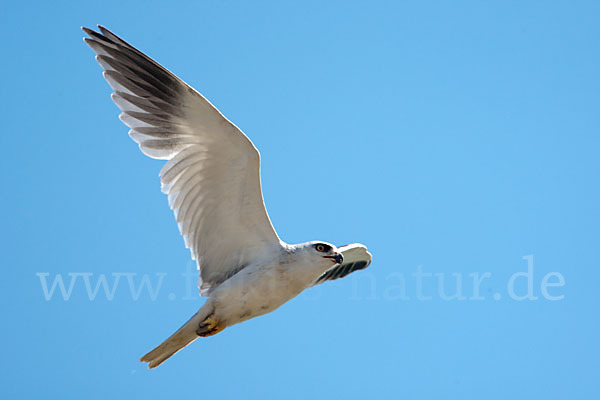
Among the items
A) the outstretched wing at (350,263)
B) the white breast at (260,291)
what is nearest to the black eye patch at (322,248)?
the white breast at (260,291)

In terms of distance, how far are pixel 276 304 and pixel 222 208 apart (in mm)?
1239

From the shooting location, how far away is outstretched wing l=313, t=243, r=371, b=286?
9719 mm

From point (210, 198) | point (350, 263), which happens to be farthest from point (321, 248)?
point (350, 263)

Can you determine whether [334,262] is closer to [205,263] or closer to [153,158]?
[205,263]

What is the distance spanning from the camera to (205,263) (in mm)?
8273

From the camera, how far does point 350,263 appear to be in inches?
393

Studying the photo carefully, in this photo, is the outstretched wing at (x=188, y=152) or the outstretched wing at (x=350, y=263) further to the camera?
the outstretched wing at (x=350, y=263)

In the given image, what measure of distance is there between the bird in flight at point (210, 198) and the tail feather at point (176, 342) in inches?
0.4

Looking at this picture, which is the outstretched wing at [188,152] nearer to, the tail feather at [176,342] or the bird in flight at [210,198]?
the bird in flight at [210,198]

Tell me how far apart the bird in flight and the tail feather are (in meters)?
0.01

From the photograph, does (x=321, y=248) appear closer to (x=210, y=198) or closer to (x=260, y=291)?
(x=260, y=291)

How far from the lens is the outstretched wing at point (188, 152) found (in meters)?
7.84

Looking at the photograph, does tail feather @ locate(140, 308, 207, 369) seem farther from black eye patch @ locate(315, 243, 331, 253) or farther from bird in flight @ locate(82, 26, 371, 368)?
black eye patch @ locate(315, 243, 331, 253)

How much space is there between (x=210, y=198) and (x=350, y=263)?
2.74 m
